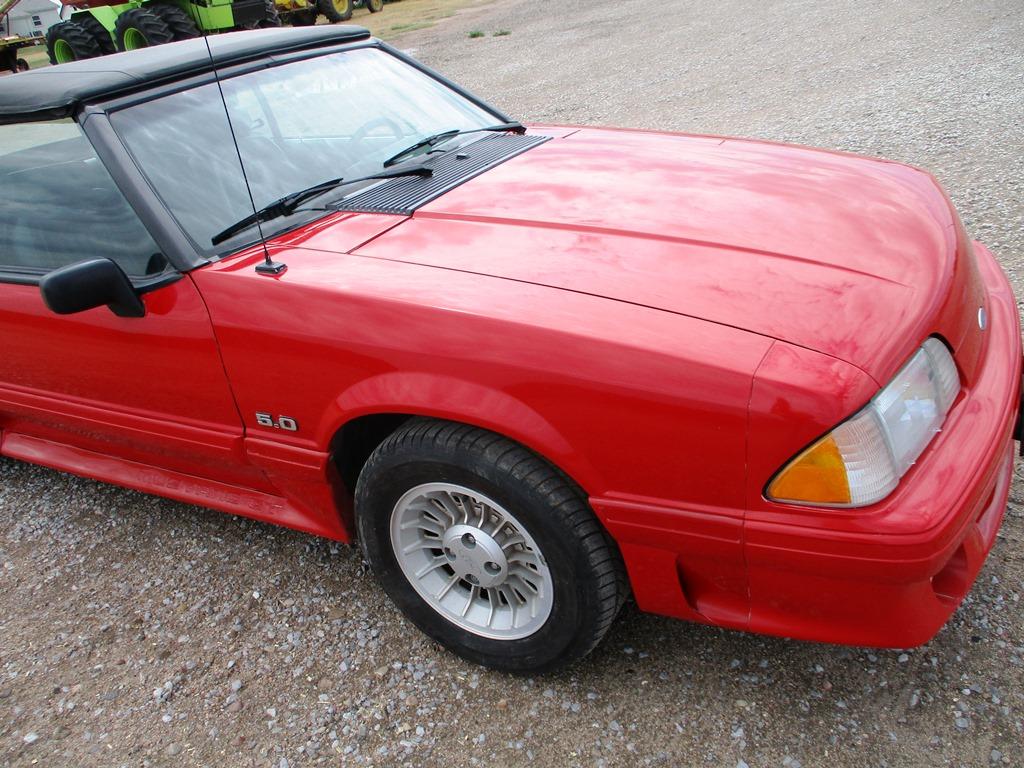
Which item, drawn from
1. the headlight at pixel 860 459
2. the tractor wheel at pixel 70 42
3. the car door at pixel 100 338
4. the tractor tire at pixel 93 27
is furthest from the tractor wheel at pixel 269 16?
the headlight at pixel 860 459

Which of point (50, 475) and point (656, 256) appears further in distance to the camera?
point (50, 475)

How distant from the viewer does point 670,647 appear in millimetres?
2266

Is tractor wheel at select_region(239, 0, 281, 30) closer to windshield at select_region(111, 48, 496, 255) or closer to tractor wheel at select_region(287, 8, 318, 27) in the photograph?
tractor wheel at select_region(287, 8, 318, 27)

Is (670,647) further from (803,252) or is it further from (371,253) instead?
(371,253)

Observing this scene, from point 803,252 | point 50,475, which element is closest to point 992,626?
point 803,252

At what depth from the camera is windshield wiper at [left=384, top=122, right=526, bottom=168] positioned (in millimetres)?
2824

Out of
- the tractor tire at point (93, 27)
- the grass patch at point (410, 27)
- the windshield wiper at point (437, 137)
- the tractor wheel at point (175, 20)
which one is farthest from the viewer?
the grass patch at point (410, 27)

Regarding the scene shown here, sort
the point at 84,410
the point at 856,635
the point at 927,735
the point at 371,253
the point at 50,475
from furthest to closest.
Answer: the point at 50,475
the point at 84,410
the point at 371,253
the point at 927,735
the point at 856,635

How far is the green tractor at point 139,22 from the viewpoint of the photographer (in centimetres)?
1422

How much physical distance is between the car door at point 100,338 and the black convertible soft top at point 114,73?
0.06 metres

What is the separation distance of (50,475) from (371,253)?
2235mm

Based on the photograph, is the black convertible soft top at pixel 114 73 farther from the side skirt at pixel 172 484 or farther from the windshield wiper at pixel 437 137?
the side skirt at pixel 172 484

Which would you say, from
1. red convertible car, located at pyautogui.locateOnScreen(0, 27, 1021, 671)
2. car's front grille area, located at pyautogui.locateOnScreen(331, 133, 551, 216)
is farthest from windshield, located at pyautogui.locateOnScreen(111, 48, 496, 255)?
car's front grille area, located at pyautogui.locateOnScreen(331, 133, 551, 216)

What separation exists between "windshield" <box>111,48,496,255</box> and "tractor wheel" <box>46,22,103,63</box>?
1471 cm
